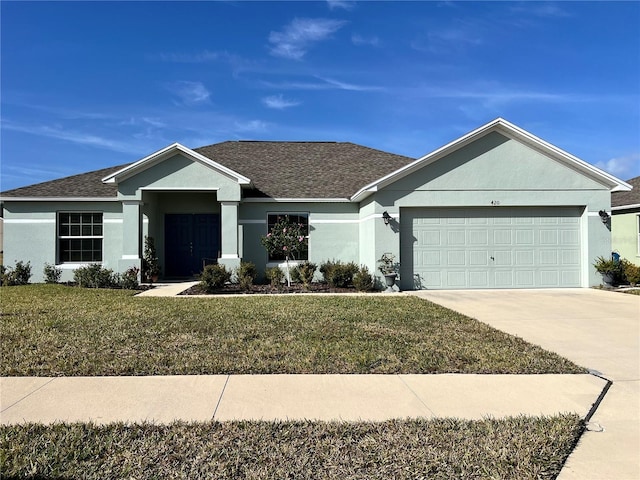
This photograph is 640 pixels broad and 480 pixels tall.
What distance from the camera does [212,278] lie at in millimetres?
13414

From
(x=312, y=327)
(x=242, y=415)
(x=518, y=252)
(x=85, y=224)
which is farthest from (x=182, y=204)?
Result: (x=242, y=415)

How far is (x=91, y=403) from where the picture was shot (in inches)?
174

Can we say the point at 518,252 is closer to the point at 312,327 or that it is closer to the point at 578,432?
the point at 312,327

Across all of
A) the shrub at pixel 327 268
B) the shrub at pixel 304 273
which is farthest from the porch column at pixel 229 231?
the shrub at pixel 327 268

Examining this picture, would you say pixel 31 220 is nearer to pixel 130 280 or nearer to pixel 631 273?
pixel 130 280

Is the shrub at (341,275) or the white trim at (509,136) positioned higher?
the white trim at (509,136)

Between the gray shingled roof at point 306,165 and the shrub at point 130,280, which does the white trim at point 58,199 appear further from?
the gray shingled roof at point 306,165

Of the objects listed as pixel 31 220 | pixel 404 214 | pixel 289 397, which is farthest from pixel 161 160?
pixel 289 397

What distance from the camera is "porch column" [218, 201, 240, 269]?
1541 centimetres

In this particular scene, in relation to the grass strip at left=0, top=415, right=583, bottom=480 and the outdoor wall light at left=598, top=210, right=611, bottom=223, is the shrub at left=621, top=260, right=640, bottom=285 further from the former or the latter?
the grass strip at left=0, top=415, right=583, bottom=480

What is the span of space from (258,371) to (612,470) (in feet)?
12.2

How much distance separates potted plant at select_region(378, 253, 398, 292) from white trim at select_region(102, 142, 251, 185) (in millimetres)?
5634

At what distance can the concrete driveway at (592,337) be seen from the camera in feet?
11.3

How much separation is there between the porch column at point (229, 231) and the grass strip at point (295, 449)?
11638 mm
